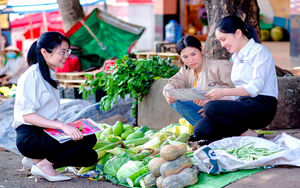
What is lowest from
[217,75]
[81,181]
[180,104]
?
[81,181]

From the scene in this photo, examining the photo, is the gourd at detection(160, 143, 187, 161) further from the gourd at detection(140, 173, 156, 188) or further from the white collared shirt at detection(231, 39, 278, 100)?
the white collared shirt at detection(231, 39, 278, 100)

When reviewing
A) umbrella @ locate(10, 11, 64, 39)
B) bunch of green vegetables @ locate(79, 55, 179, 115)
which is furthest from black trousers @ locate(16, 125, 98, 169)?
umbrella @ locate(10, 11, 64, 39)

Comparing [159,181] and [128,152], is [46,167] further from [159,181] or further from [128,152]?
[159,181]

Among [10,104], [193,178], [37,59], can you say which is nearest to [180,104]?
[193,178]

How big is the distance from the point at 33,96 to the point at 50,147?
1.53ft

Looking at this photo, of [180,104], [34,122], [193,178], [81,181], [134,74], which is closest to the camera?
[193,178]

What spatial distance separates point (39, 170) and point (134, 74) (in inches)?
88.5

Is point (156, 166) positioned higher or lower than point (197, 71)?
lower

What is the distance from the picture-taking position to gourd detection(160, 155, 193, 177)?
2.51 m

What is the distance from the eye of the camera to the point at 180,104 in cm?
362

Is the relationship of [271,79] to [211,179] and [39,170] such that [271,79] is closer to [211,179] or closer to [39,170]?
[211,179]

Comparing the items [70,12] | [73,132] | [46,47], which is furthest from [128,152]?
[70,12]

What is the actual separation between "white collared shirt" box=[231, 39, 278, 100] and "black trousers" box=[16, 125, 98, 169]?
4.97 ft

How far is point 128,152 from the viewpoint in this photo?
3.29m
